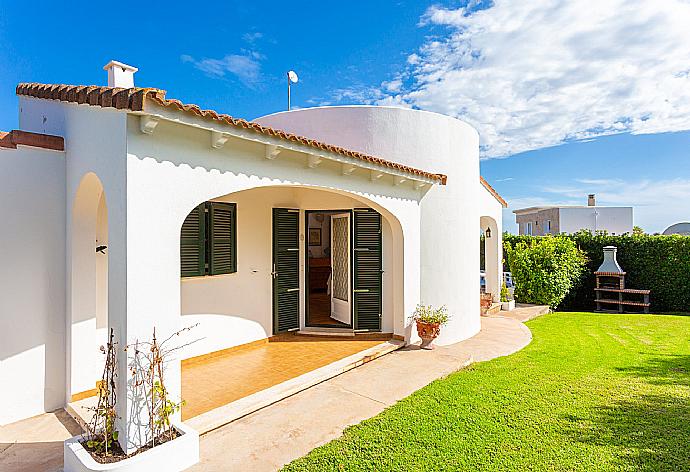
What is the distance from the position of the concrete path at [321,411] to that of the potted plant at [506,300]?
701cm

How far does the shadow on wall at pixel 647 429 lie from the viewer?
4.92m

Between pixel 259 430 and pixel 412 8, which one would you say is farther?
pixel 412 8

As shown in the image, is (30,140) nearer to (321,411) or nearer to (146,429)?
(146,429)

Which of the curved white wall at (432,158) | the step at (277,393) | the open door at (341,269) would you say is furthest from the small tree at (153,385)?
the curved white wall at (432,158)

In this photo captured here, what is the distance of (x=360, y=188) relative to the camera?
8477 mm

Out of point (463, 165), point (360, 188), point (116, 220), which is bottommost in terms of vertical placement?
point (116, 220)

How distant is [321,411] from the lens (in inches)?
243

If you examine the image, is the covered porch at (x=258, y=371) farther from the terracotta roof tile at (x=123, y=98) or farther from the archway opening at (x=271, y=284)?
the terracotta roof tile at (x=123, y=98)

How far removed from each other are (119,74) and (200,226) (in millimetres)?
3164

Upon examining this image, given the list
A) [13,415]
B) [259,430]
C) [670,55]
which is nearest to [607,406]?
[259,430]

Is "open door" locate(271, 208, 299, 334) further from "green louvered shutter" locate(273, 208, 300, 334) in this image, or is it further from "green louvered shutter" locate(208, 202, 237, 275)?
"green louvered shutter" locate(208, 202, 237, 275)

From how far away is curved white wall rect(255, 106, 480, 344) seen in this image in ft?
33.9

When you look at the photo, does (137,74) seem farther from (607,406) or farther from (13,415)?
(607,406)

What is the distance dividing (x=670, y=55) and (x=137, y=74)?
53.5 feet
